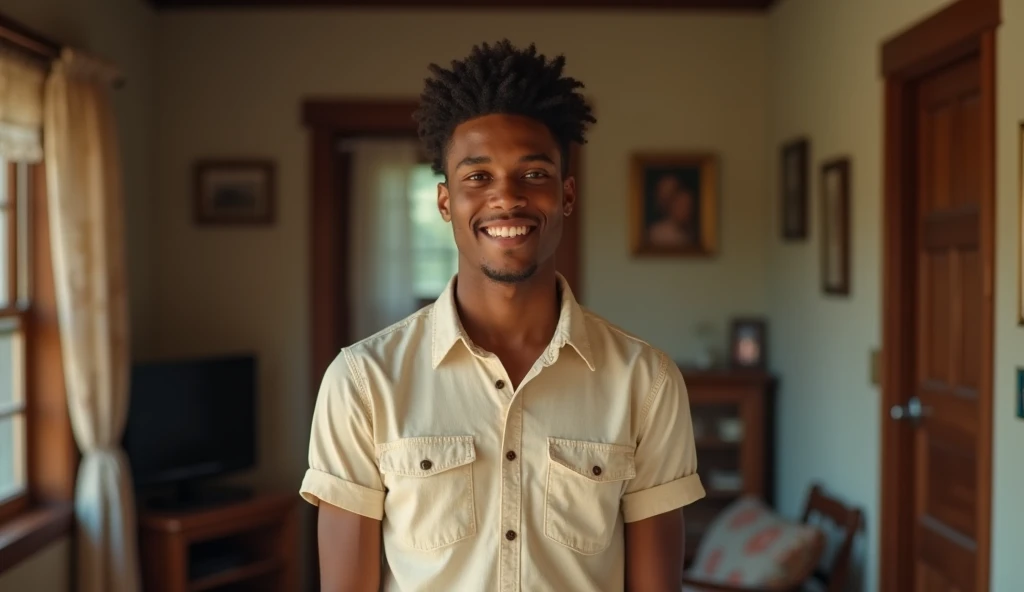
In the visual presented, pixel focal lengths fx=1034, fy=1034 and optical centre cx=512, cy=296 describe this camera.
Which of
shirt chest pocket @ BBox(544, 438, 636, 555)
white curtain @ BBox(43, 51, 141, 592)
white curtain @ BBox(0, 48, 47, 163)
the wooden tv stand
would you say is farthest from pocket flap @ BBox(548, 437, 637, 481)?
the wooden tv stand

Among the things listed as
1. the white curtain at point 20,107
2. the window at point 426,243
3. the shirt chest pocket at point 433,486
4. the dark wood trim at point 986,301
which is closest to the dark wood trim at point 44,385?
the white curtain at point 20,107

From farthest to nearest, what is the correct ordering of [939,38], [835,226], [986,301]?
[835,226] < [939,38] < [986,301]

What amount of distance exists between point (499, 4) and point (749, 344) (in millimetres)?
1790

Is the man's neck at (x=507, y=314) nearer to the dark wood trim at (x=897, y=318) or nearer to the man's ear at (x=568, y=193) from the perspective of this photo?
the man's ear at (x=568, y=193)

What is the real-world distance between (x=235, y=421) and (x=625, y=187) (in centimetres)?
189

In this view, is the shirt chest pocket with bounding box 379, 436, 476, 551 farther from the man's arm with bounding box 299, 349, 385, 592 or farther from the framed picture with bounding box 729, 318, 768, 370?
the framed picture with bounding box 729, 318, 768, 370

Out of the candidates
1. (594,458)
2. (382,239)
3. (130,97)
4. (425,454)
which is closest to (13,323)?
(130,97)

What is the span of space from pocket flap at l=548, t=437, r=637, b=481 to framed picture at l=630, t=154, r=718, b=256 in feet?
10.1

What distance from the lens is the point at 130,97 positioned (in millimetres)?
4102

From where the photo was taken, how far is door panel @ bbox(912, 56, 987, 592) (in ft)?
8.84

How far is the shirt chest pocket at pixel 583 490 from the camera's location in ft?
4.47

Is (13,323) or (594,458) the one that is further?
(13,323)

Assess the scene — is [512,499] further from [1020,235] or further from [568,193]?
[1020,235]

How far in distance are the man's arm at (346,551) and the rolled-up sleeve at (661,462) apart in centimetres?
36
